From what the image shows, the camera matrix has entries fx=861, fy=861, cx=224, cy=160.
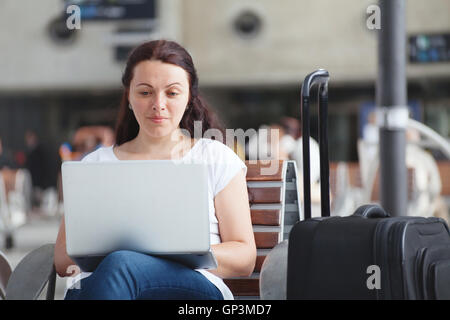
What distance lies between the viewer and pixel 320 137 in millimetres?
2633

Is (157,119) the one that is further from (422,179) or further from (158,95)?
(422,179)

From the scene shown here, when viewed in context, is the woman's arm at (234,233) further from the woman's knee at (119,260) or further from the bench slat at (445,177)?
the bench slat at (445,177)

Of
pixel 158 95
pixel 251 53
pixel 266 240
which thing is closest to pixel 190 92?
pixel 158 95

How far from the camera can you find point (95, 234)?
219 cm

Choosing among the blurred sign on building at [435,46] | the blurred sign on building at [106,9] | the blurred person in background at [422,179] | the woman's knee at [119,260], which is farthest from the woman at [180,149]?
the blurred sign on building at [106,9]

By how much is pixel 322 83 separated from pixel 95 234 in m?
0.86

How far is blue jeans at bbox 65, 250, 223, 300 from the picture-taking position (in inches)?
82.7

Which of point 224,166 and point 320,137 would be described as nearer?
point 224,166

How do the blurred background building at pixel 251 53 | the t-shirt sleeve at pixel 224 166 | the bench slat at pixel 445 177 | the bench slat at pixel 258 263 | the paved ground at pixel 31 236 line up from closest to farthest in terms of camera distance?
the t-shirt sleeve at pixel 224 166, the bench slat at pixel 258 263, the paved ground at pixel 31 236, the bench slat at pixel 445 177, the blurred background building at pixel 251 53

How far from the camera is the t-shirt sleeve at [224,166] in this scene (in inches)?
98.2

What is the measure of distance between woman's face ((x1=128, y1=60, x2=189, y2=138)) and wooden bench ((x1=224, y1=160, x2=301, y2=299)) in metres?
0.42

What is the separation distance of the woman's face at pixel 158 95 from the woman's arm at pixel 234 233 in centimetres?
27

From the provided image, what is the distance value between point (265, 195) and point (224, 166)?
343 mm

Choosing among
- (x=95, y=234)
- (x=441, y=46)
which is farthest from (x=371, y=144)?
(x=95, y=234)
